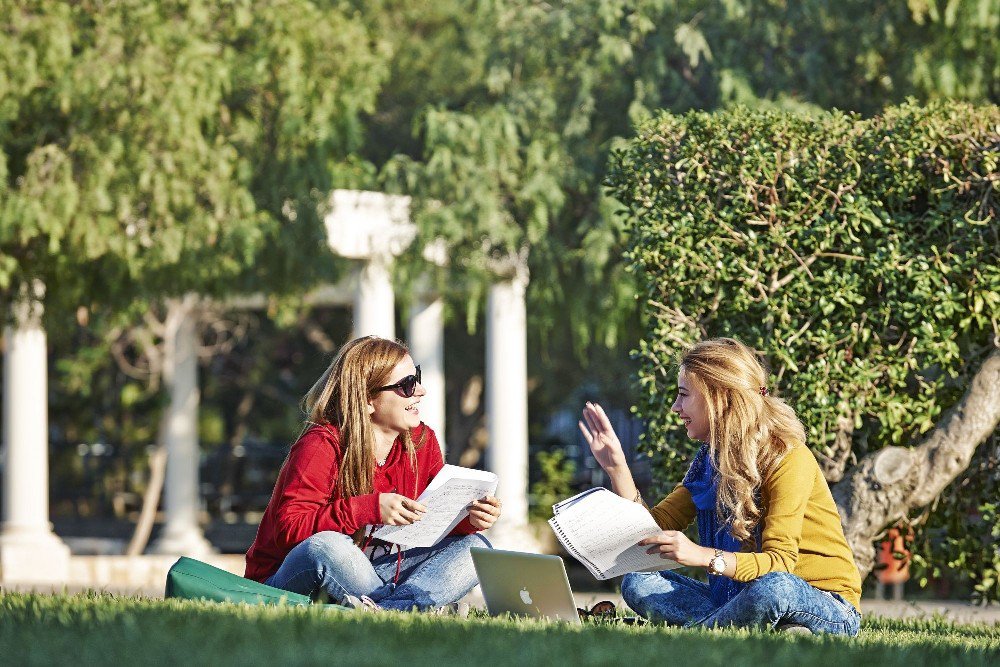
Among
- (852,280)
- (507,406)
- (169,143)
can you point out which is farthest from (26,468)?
(852,280)

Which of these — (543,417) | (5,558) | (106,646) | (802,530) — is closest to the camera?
(106,646)

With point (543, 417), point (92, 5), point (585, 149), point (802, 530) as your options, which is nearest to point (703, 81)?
point (585, 149)

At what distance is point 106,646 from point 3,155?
6.96m

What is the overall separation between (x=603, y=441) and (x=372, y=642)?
5.74 ft

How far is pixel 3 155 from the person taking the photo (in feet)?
33.0

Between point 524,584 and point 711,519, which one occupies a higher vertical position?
point 711,519

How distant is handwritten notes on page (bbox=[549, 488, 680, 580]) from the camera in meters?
4.78

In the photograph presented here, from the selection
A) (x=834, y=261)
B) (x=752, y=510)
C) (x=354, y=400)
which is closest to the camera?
(x=752, y=510)

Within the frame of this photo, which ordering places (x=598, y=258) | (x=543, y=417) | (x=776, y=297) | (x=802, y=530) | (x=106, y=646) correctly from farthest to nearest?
(x=543, y=417) < (x=598, y=258) < (x=776, y=297) < (x=802, y=530) < (x=106, y=646)

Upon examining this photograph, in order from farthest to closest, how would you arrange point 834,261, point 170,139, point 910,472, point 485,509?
1. point 170,139
2. point 834,261
3. point 910,472
4. point 485,509

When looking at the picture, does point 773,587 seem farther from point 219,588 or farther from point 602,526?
point 219,588

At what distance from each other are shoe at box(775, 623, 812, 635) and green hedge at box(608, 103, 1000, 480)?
198 centimetres

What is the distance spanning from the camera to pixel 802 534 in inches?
206

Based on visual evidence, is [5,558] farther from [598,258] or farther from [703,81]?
[703,81]
